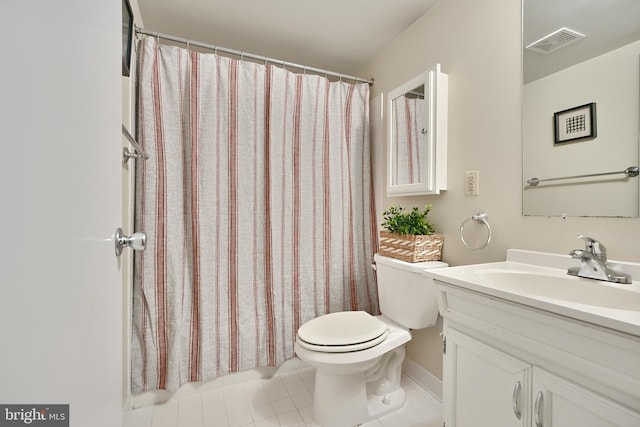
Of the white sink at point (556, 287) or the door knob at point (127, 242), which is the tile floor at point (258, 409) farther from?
the door knob at point (127, 242)

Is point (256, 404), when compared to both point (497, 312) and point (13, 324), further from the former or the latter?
point (13, 324)

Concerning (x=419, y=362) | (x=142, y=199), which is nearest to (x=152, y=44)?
(x=142, y=199)

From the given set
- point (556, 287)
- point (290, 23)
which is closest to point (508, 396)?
point (556, 287)

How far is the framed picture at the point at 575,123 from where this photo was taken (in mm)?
1050

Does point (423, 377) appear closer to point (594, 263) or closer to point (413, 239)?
point (413, 239)

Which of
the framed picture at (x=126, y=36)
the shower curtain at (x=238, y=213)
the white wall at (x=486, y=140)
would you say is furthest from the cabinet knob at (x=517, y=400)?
the framed picture at (x=126, y=36)

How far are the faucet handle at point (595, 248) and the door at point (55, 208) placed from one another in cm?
134

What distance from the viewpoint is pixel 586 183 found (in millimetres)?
1065

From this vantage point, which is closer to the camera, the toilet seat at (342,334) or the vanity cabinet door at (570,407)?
the vanity cabinet door at (570,407)

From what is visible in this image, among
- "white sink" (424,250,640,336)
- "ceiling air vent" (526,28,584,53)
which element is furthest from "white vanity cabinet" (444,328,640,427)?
"ceiling air vent" (526,28,584,53)

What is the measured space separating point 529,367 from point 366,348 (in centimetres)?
69

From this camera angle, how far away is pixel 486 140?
4.55 ft

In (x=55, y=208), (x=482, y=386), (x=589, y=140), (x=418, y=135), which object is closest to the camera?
(x=55, y=208)

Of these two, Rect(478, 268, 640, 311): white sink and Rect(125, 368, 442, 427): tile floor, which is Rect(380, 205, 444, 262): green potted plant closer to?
Rect(478, 268, 640, 311): white sink
